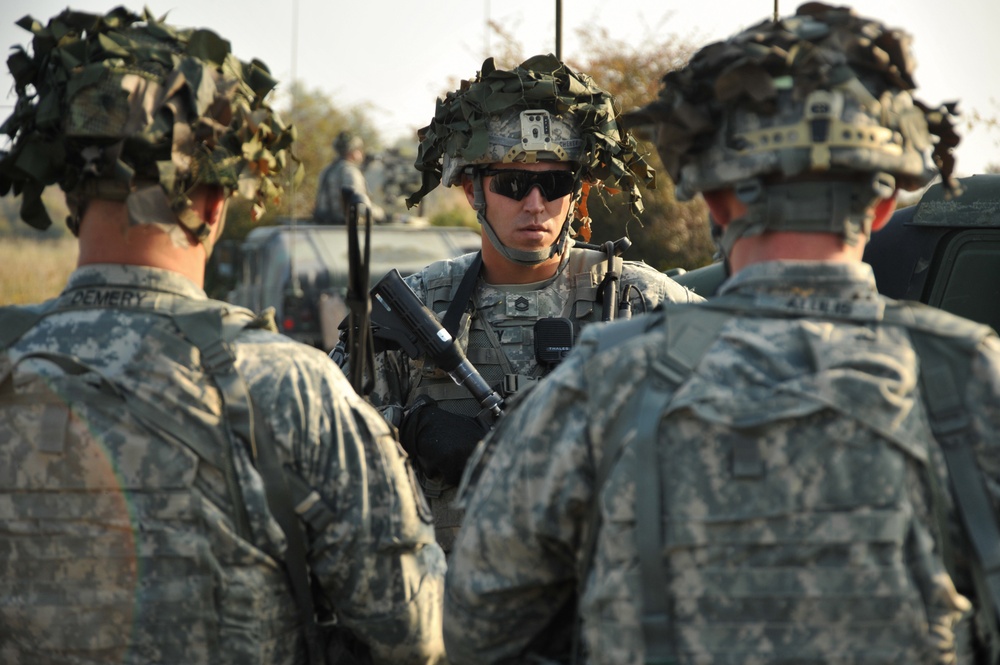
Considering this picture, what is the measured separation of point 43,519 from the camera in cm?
228

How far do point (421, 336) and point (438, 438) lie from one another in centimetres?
33

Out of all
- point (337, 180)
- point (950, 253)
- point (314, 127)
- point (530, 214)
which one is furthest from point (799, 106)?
point (314, 127)

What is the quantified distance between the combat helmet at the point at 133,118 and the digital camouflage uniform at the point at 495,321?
1584 mm

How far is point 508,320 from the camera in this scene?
13.8 feet

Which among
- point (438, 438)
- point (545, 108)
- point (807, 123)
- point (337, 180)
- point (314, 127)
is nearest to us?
point (807, 123)

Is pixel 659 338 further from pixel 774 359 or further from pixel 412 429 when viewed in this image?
pixel 412 429

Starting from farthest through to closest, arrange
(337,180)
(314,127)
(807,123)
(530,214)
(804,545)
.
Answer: (314,127), (337,180), (530,214), (807,123), (804,545)

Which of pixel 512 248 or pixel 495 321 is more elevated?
pixel 512 248

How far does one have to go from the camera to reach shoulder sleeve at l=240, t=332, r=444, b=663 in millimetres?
2324

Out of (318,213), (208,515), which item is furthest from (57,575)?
(318,213)

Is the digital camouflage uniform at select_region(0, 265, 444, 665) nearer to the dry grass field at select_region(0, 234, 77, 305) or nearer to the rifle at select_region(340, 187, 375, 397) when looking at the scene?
the rifle at select_region(340, 187, 375, 397)

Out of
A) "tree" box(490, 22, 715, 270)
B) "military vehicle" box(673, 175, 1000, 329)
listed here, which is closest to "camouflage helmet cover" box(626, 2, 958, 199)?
"military vehicle" box(673, 175, 1000, 329)

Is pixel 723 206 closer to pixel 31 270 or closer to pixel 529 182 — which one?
pixel 529 182

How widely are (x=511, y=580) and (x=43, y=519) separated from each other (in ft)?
2.90
